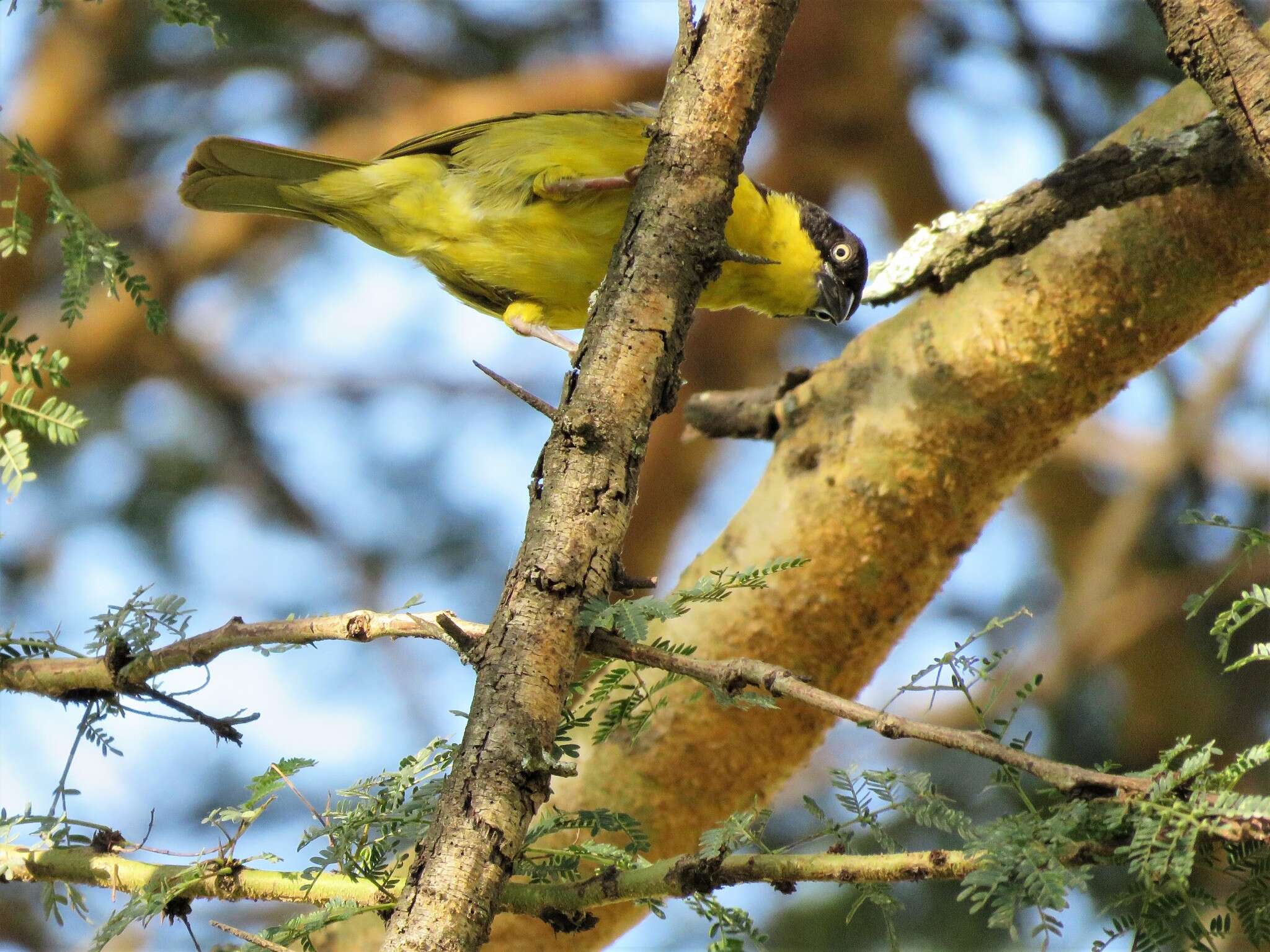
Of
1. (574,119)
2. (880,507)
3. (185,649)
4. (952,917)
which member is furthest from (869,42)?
(185,649)

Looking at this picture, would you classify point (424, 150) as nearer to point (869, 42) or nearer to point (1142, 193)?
point (1142, 193)

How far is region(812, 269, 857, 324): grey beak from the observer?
15.5 feet

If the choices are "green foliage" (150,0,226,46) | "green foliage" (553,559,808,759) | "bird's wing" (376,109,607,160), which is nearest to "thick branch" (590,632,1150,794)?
"green foliage" (553,559,808,759)

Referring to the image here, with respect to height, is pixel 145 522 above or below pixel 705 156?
above

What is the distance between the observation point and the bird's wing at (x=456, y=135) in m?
4.22

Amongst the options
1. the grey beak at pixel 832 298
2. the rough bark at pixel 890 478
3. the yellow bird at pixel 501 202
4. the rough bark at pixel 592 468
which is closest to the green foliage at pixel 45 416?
the rough bark at pixel 592 468

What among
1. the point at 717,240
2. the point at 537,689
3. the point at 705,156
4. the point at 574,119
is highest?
the point at 574,119

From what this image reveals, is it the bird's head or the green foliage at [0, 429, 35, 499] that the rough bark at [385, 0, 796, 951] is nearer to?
the green foliage at [0, 429, 35, 499]

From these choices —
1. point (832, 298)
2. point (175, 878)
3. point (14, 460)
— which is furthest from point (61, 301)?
point (832, 298)

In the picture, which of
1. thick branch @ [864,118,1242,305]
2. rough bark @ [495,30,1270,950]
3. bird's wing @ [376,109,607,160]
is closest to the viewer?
thick branch @ [864,118,1242,305]

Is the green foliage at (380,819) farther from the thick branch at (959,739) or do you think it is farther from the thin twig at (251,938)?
the thick branch at (959,739)

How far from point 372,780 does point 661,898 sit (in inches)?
21.1

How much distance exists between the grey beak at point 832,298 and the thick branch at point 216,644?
3.13 meters

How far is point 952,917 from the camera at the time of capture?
17.4 ft
